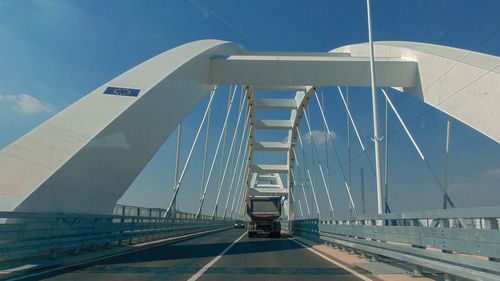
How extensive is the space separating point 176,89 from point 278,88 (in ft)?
71.0

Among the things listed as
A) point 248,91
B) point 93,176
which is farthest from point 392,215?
point 248,91

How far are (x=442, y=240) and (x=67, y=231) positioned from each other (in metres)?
8.70

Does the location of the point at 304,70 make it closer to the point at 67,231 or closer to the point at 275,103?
the point at 67,231

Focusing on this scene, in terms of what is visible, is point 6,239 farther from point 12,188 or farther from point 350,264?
point 350,264

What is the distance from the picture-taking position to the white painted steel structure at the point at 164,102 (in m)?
13.5

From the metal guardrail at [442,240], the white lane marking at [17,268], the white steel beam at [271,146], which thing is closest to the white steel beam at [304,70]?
the metal guardrail at [442,240]

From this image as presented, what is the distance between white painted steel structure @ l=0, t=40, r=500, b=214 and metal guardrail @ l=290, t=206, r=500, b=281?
5.79 m

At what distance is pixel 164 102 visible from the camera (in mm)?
18500

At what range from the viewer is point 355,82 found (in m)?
21.8

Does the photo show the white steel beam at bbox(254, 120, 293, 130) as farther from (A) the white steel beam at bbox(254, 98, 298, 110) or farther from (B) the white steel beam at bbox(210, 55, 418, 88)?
(B) the white steel beam at bbox(210, 55, 418, 88)

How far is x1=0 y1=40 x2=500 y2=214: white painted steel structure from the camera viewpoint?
13.5 m

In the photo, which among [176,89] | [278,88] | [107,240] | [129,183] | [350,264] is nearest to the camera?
[350,264]

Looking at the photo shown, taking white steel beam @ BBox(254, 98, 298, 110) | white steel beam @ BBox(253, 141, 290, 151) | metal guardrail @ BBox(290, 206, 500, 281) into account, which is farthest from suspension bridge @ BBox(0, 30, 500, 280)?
white steel beam @ BBox(253, 141, 290, 151)

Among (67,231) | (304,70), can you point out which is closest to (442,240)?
(67,231)
